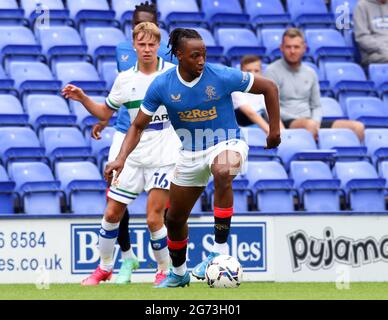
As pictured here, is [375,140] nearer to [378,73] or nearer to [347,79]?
[347,79]

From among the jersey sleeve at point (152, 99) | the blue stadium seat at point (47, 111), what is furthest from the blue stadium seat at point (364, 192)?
the jersey sleeve at point (152, 99)

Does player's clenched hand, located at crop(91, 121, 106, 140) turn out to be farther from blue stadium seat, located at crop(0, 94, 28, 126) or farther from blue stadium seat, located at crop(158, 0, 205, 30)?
blue stadium seat, located at crop(158, 0, 205, 30)

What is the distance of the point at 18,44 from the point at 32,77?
56 centimetres

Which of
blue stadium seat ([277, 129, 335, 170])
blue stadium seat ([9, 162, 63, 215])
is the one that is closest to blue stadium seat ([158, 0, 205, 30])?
blue stadium seat ([277, 129, 335, 170])

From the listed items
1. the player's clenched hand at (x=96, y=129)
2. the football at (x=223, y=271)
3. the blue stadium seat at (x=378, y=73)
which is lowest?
the football at (x=223, y=271)

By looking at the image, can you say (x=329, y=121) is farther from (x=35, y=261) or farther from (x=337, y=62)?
(x=35, y=261)

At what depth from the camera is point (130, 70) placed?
1091 centimetres

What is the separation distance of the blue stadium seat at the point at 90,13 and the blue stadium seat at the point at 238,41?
4.48 feet

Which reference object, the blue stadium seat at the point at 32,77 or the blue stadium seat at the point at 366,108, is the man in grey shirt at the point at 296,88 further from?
the blue stadium seat at the point at 32,77

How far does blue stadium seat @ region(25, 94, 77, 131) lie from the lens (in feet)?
43.5

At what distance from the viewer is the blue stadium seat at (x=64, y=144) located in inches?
504

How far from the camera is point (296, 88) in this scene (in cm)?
1427
